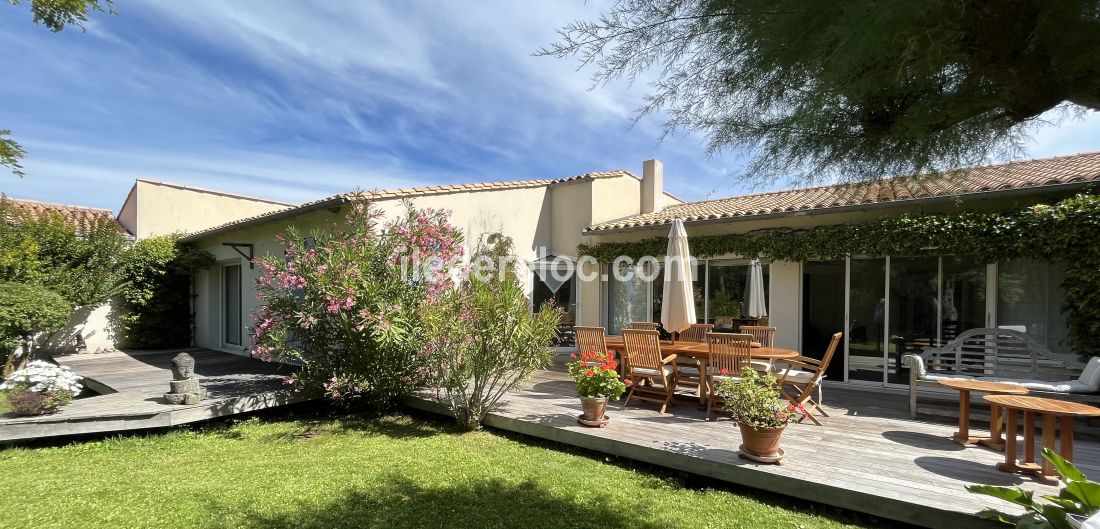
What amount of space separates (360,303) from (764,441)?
16.8ft

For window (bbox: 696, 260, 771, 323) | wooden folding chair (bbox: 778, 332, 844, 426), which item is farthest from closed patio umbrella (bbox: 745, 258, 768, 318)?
wooden folding chair (bbox: 778, 332, 844, 426)

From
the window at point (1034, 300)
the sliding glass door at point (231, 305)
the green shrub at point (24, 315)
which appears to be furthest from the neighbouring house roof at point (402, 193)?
the window at point (1034, 300)

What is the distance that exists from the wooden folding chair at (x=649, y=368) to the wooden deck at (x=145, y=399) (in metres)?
5.17

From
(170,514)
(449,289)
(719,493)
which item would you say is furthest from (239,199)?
(719,493)

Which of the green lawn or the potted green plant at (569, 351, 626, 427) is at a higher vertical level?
the potted green plant at (569, 351, 626, 427)

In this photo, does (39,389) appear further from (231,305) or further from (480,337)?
(231,305)

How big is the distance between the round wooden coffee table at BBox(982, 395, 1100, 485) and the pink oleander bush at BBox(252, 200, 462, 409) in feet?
20.4

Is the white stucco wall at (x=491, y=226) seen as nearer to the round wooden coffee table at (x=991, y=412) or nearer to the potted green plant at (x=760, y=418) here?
the potted green plant at (x=760, y=418)

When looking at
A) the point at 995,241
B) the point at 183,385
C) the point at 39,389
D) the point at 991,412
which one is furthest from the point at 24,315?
the point at 995,241

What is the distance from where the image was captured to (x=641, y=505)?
4.40m

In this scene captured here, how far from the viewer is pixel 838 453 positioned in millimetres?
4980

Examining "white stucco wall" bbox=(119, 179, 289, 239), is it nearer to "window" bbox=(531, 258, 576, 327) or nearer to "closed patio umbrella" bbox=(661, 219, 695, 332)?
"window" bbox=(531, 258, 576, 327)

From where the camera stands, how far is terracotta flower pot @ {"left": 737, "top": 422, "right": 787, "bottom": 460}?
15.1ft

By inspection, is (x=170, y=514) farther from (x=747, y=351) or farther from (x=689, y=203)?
(x=689, y=203)
